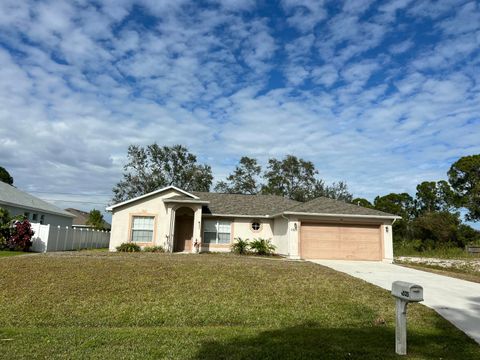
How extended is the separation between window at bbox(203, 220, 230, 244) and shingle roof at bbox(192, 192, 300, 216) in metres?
0.77

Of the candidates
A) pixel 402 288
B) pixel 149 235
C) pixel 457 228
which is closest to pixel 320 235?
pixel 149 235

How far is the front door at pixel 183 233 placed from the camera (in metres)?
23.1

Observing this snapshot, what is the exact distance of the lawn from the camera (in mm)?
5477

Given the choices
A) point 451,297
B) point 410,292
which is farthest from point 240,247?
point 410,292

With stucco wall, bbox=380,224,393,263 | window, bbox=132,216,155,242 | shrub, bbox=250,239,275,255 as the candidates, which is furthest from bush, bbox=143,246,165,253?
stucco wall, bbox=380,224,393,263

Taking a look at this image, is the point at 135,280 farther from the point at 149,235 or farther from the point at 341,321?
the point at 149,235

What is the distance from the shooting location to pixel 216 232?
23078mm

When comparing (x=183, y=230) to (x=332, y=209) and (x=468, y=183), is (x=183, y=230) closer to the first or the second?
(x=332, y=209)

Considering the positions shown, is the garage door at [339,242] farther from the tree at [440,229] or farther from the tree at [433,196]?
the tree at [433,196]

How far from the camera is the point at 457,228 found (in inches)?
1427

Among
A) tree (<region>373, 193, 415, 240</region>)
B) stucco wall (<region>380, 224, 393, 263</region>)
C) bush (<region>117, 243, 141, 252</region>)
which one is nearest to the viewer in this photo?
stucco wall (<region>380, 224, 393, 263</region>)

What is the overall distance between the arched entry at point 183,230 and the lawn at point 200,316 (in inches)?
429

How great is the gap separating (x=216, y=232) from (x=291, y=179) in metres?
27.9

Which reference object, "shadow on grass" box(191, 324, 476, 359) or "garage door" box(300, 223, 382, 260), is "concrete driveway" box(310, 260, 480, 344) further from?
"garage door" box(300, 223, 382, 260)
